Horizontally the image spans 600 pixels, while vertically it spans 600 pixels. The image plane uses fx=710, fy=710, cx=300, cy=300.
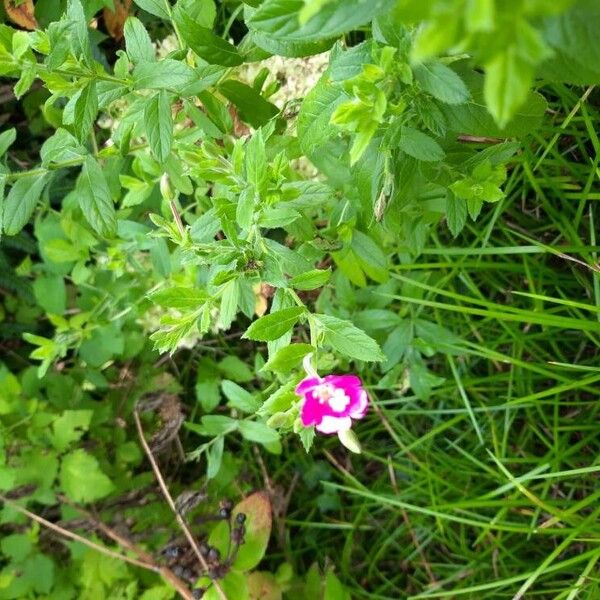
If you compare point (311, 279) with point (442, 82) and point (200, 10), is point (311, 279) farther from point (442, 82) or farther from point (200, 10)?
point (200, 10)

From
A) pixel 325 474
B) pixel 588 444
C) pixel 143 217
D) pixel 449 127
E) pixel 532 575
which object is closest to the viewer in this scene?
pixel 449 127

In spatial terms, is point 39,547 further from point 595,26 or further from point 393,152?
point 595,26

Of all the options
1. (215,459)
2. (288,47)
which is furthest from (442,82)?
(215,459)

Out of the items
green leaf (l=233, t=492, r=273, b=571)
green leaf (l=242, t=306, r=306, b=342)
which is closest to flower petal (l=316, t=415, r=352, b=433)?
green leaf (l=242, t=306, r=306, b=342)

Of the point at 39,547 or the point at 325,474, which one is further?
the point at 325,474

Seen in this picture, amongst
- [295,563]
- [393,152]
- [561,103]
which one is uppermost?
[393,152]

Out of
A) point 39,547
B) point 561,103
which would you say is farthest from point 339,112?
point 39,547

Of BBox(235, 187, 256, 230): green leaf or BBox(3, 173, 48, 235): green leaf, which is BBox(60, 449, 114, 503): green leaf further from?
BBox(235, 187, 256, 230): green leaf
